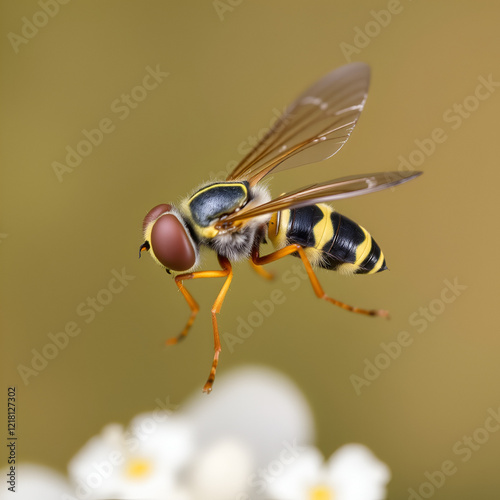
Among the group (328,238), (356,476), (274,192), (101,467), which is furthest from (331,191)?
(274,192)

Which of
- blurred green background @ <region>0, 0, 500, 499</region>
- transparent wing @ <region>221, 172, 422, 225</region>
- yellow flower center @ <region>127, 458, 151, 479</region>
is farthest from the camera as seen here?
blurred green background @ <region>0, 0, 500, 499</region>

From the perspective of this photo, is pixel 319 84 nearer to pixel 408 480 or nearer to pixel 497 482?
pixel 408 480

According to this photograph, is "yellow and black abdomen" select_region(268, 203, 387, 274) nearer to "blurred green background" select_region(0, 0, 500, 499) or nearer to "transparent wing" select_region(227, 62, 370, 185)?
"transparent wing" select_region(227, 62, 370, 185)

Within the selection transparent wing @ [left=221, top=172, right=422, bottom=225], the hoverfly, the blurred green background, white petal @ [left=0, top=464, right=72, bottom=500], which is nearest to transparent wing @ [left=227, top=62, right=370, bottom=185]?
the hoverfly

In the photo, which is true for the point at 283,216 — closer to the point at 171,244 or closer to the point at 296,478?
the point at 171,244

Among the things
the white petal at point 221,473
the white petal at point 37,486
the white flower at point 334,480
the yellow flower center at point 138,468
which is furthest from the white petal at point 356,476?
the white petal at point 37,486

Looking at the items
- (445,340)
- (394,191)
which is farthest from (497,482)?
(394,191)
